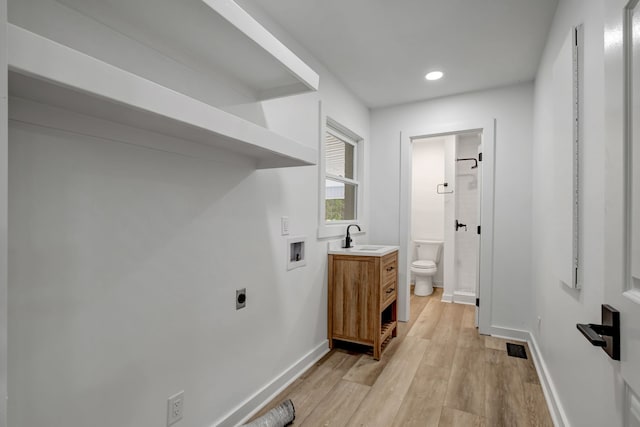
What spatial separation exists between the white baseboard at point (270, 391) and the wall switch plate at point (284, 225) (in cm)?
95

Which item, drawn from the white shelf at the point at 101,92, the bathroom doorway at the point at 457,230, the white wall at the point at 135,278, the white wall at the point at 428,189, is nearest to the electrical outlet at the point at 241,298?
the white wall at the point at 135,278

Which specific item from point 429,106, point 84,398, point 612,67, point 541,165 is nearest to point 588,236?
point 612,67

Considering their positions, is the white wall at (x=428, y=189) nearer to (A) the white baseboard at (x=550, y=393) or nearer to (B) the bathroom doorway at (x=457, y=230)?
(B) the bathroom doorway at (x=457, y=230)

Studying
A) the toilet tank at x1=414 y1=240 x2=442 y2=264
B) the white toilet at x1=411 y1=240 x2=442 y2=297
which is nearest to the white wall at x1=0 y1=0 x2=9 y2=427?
the white toilet at x1=411 y1=240 x2=442 y2=297

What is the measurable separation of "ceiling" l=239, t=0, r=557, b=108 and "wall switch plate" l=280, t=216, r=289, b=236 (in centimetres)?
130

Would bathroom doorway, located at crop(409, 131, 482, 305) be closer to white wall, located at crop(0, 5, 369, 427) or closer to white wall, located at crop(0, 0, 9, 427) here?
white wall, located at crop(0, 5, 369, 427)

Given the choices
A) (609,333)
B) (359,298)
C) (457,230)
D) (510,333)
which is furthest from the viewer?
(457,230)

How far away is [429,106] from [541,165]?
4.44 feet

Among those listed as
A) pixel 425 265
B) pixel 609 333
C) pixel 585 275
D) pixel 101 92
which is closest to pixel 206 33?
pixel 101 92

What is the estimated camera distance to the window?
9.62 ft

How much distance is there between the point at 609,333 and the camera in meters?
0.75

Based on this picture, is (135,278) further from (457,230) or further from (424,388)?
(457,230)

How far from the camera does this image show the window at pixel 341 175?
2932mm

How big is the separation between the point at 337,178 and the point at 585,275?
6.61 feet
